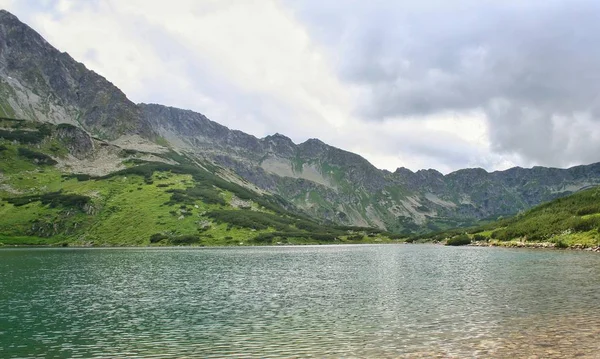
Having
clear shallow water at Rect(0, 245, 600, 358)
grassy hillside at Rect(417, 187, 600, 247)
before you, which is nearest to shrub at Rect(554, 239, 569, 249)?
grassy hillside at Rect(417, 187, 600, 247)

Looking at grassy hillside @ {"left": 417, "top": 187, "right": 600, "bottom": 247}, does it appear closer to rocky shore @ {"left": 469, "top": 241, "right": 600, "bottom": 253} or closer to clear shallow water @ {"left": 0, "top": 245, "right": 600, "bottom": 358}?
rocky shore @ {"left": 469, "top": 241, "right": 600, "bottom": 253}

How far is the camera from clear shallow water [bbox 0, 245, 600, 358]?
29.2 meters

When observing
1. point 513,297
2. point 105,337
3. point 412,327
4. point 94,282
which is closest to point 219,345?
point 105,337

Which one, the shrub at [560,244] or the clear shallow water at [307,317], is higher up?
the shrub at [560,244]

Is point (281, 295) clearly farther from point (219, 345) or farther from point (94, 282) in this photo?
point (94, 282)

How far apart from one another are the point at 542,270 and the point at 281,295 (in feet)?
172

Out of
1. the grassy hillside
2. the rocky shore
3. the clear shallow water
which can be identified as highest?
the grassy hillside

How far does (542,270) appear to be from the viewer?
76.8 metres

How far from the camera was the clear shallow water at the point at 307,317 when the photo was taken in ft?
95.8

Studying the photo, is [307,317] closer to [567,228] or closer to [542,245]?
[542,245]

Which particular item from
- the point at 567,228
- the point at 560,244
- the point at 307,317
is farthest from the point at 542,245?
the point at 307,317

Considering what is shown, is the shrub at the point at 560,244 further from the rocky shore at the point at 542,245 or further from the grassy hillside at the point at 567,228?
the rocky shore at the point at 542,245

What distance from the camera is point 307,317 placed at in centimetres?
4112

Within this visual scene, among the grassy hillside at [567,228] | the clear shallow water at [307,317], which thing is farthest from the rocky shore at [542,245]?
the clear shallow water at [307,317]
